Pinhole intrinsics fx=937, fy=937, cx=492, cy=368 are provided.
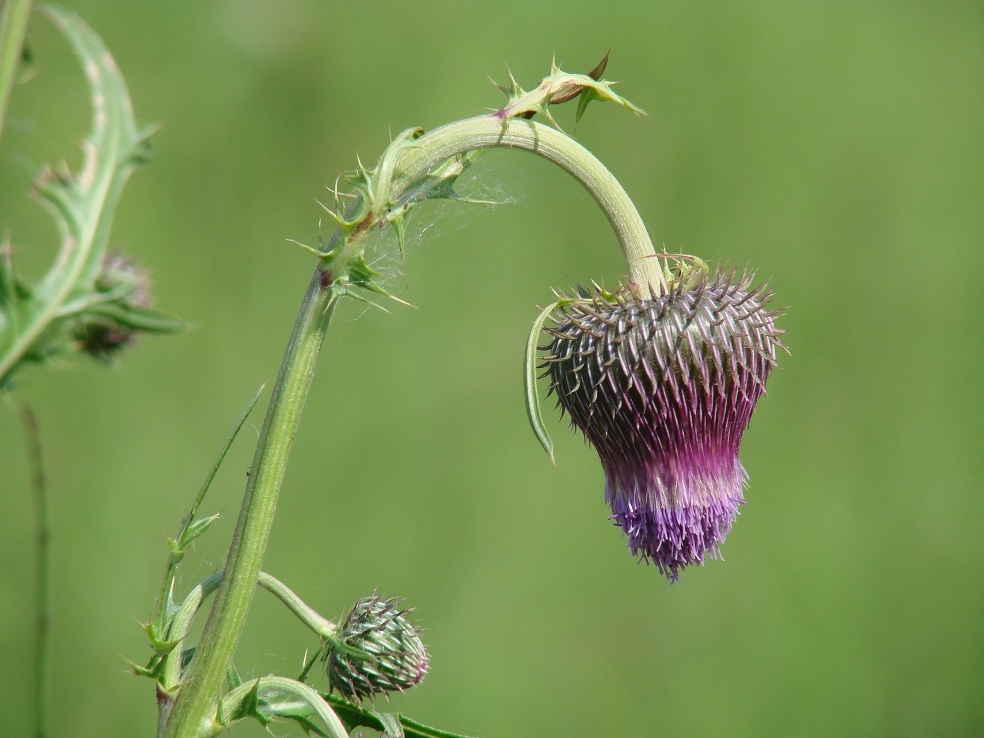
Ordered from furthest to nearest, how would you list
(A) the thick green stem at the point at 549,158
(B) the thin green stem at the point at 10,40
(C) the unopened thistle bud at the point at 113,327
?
(C) the unopened thistle bud at the point at 113,327 < (A) the thick green stem at the point at 549,158 < (B) the thin green stem at the point at 10,40

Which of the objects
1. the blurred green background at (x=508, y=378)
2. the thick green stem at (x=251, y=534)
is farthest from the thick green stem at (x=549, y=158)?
the blurred green background at (x=508, y=378)

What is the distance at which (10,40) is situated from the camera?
1.04 m

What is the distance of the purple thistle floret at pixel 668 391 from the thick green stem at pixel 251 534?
0.49 metres

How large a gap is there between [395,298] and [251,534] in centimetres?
42

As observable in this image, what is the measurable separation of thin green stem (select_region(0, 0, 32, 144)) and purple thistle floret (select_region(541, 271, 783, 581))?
0.90m

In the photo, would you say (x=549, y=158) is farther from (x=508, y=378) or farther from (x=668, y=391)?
(x=508, y=378)

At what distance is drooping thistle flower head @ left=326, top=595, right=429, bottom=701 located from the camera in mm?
1644

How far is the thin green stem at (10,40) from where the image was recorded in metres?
1.03

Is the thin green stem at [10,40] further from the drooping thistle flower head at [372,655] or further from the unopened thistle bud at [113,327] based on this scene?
the drooping thistle flower head at [372,655]

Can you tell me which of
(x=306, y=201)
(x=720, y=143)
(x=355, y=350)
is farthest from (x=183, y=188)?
(x=720, y=143)

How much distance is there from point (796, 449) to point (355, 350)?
2.50 metres

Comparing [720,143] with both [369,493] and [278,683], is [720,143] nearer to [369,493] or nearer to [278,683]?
[369,493]

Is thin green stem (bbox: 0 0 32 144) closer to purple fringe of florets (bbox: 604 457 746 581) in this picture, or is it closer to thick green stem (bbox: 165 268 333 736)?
thick green stem (bbox: 165 268 333 736)

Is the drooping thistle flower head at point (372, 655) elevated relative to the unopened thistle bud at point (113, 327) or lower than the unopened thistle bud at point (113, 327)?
lower
